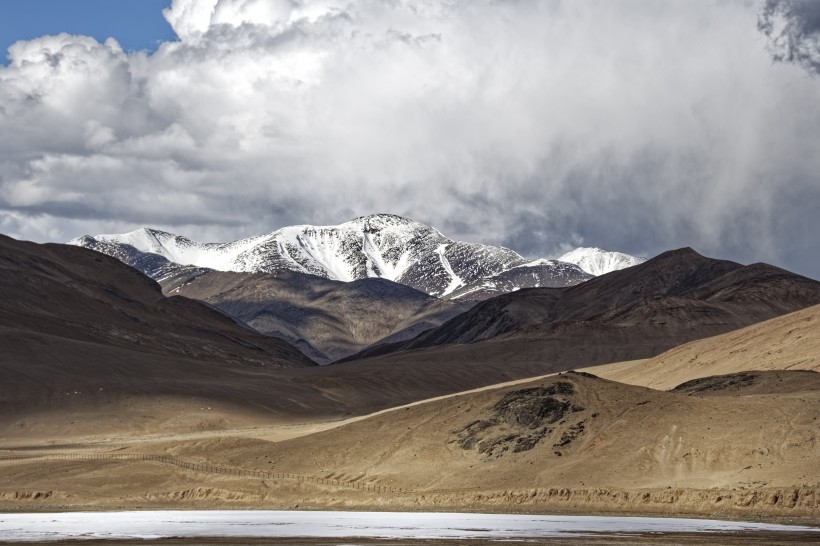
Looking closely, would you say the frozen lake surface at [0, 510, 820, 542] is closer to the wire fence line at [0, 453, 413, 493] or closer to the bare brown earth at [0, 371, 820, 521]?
the bare brown earth at [0, 371, 820, 521]

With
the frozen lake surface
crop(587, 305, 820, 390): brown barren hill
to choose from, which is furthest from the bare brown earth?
crop(587, 305, 820, 390): brown barren hill

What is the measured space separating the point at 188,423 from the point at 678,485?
80.6 m

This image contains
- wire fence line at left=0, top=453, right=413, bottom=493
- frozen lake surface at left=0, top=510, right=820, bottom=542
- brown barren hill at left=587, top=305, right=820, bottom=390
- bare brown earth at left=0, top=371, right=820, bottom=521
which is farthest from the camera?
brown barren hill at left=587, top=305, right=820, bottom=390

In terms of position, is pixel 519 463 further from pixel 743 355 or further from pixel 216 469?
pixel 743 355

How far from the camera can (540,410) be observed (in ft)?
292

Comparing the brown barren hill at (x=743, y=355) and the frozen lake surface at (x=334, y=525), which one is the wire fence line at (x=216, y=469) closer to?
the frozen lake surface at (x=334, y=525)

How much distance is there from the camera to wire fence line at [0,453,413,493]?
273 feet

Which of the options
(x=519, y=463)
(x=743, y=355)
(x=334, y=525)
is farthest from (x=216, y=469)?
(x=743, y=355)

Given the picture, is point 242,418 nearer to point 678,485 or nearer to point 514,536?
point 678,485

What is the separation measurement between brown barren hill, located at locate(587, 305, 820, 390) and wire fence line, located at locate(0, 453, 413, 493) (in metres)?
53.6

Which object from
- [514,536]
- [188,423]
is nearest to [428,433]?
[514,536]

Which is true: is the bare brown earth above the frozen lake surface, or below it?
above

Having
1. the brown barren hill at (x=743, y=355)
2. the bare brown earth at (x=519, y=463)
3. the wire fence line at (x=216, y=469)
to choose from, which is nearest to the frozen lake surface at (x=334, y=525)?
the bare brown earth at (x=519, y=463)

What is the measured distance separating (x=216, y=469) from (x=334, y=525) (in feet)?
89.2
